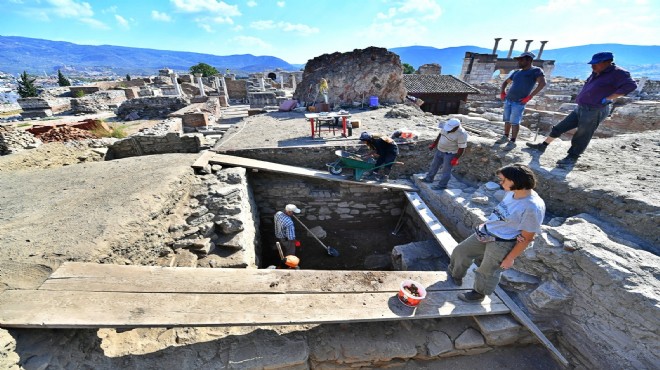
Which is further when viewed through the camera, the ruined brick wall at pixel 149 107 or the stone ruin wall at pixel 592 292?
the ruined brick wall at pixel 149 107

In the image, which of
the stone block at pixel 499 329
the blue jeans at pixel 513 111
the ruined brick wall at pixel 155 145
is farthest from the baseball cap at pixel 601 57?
the ruined brick wall at pixel 155 145

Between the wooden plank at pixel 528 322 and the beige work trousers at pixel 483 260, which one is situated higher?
the beige work trousers at pixel 483 260

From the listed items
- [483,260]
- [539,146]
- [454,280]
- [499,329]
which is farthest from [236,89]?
[499,329]

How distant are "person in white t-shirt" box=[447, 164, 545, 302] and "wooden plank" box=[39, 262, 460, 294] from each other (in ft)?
1.27

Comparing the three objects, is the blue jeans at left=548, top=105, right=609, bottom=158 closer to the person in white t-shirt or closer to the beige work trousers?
the person in white t-shirt

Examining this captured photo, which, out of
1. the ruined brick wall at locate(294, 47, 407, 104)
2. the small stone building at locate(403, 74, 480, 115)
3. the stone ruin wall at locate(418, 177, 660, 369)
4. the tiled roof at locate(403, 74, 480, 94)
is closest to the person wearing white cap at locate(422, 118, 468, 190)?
the stone ruin wall at locate(418, 177, 660, 369)

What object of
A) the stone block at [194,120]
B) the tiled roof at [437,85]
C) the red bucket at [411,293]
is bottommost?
the red bucket at [411,293]

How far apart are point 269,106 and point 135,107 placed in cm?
702

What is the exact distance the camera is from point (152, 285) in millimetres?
2766

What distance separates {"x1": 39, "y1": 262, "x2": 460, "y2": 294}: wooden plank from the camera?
2.66 m

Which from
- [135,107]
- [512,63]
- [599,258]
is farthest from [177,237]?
[512,63]

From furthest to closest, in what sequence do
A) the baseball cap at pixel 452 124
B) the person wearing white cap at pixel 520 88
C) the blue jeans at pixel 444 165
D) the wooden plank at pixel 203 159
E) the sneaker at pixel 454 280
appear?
the wooden plank at pixel 203 159
the blue jeans at pixel 444 165
the person wearing white cap at pixel 520 88
the baseball cap at pixel 452 124
the sneaker at pixel 454 280

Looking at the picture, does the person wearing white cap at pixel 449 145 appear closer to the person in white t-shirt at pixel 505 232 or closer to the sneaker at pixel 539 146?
the sneaker at pixel 539 146

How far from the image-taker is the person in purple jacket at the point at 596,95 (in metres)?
3.75
